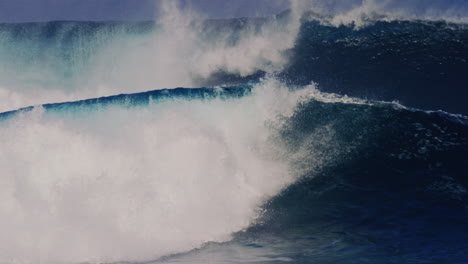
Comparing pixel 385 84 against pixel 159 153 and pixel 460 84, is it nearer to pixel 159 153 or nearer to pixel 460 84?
pixel 460 84

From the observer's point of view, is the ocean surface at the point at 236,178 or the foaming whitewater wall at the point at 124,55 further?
the foaming whitewater wall at the point at 124,55

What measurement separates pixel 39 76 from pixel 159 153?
11866 millimetres

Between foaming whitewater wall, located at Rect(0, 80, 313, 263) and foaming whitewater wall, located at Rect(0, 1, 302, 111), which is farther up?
foaming whitewater wall, located at Rect(0, 1, 302, 111)

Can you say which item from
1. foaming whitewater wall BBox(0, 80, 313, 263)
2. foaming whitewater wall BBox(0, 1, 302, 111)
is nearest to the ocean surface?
foaming whitewater wall BBox(0, 80, 313, 263)

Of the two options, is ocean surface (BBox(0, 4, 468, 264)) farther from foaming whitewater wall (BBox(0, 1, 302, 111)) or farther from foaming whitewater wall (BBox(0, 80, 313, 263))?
foaming whitewater wall (BBox(0, 1, 302, 111))

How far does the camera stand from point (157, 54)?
13.8m

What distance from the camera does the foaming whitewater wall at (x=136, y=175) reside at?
4.47 meters

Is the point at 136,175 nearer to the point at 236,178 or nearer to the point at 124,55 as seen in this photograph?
the point at 236,178

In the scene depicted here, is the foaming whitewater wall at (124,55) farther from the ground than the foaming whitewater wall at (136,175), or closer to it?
farther from the ground

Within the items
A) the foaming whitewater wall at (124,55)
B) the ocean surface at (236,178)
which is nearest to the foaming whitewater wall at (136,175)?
the ocean surface at (236,178)

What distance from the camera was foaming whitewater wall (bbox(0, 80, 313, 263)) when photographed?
4.47 metres

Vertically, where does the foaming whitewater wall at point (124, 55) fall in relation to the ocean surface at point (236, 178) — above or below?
above

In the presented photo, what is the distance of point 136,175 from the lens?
5016mm

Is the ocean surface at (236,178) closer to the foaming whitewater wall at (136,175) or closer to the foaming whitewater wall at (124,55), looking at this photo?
the foaming whitewater wall at (136,175)
